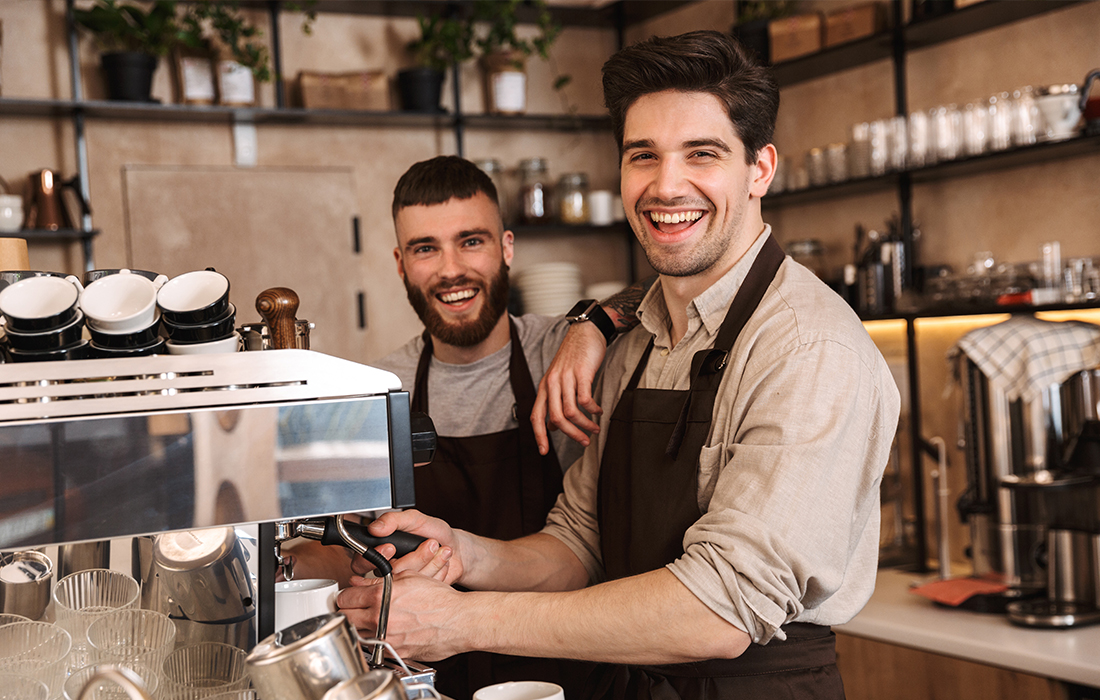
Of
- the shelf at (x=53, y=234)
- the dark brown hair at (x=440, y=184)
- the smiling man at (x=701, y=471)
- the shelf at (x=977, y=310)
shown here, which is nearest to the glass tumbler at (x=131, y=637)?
the smiling man at (x=701, y=471)

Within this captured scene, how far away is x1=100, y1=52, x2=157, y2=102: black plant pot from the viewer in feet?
11.4

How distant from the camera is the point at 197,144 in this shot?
151 inches

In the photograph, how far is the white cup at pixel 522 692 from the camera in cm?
102

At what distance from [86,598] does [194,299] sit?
1.27ft

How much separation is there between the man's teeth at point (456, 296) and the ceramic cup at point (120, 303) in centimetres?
103

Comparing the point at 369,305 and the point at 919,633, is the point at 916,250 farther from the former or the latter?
the point at 369,305

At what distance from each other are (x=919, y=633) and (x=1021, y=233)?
4.57ft

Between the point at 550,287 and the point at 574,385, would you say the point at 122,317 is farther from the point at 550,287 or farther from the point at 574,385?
the point at 550,287

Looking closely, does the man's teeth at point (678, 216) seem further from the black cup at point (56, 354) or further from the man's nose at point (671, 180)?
the black cup at point (56, 354)

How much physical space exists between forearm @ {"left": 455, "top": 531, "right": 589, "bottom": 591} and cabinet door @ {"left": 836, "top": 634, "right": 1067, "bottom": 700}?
873 millimetres

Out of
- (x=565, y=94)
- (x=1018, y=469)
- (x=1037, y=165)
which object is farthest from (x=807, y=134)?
(x=1018, y=469)

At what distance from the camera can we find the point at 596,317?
67.7 inches

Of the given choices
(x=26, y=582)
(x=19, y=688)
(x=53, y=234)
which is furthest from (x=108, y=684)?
(x=53, y=234)

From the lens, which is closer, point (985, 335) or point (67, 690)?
point (67, 690)
